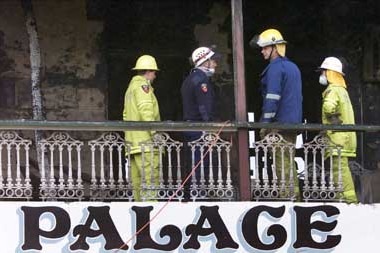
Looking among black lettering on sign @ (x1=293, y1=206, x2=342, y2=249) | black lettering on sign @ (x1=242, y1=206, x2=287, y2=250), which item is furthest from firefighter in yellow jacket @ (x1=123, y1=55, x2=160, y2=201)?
black lettering on sign @ (x1=293, y1=206, x2=342, y2=249)

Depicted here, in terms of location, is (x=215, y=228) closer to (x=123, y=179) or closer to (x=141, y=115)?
(x=123, y=179)

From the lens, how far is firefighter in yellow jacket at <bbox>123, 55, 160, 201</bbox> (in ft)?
28.1

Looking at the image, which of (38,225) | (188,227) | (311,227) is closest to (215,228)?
(188,227)

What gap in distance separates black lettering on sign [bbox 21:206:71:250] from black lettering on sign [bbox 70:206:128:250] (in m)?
0.13

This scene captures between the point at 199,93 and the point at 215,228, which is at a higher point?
the point at 199,93

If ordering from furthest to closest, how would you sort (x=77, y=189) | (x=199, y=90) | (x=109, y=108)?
(x=109, y=108)
(x=199, y=90)
(x=77, y=189)

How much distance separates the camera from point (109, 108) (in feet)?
37.2

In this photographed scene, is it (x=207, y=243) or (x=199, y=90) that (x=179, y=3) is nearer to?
(x=199, y=90)

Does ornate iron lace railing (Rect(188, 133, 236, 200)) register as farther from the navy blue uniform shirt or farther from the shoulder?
the shoulder

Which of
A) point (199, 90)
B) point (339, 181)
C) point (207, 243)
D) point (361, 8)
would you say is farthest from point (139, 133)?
point (361, 8)

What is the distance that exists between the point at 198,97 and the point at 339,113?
149 cm

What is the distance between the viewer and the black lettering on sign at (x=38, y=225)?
8.07 metres

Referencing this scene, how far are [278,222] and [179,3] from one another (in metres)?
4.18

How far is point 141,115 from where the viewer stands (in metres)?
8.82
